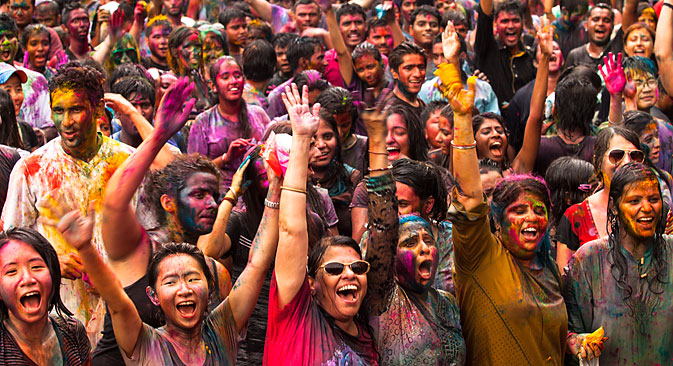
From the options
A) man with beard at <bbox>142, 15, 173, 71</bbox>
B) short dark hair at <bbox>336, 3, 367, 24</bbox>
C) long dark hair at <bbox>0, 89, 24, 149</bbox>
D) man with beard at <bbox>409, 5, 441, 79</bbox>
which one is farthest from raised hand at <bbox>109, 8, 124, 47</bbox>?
man with beard at <bbox>409, 5, 441, 79</bbox>

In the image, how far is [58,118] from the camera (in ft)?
16.3

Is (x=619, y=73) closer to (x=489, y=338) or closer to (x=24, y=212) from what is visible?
(x=489, y=338)

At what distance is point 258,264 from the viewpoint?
424cm

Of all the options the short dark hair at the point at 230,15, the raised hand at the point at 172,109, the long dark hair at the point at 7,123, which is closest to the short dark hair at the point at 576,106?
the raised hand at the point at 172,109

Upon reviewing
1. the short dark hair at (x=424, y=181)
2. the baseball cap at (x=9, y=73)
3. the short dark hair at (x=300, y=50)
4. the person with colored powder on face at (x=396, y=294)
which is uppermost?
the short dark hair at (x=300, y=50)

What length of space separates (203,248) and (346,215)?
1292 mm

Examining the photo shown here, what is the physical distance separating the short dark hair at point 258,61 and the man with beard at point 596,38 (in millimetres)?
3012

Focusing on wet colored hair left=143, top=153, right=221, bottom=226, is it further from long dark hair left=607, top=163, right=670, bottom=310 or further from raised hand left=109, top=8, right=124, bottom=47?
raised hand left=109, top=8, right=124, bottom=47

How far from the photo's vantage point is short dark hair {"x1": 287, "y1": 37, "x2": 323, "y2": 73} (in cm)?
827

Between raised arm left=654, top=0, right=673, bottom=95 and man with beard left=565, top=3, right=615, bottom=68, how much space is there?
5.11 ft

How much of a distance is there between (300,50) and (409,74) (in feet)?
4.08

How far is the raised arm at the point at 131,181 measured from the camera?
4.24 metres

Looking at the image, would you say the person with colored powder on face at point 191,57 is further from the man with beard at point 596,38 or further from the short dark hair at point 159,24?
the man with beard at point 596,38

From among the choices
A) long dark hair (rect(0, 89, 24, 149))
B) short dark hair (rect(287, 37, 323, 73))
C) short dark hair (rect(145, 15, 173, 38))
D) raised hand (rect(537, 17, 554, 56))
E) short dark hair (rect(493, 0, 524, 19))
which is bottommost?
long dark hair (rect(0, 89, 24, 149))
